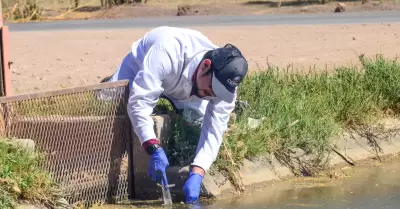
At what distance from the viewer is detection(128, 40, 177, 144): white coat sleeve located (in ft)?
21.4

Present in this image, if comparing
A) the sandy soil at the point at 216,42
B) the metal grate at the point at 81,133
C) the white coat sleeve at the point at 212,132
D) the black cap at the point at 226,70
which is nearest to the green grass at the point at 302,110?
the white coat sleeve at the point at 212,132

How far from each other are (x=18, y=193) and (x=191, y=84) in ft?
5.21

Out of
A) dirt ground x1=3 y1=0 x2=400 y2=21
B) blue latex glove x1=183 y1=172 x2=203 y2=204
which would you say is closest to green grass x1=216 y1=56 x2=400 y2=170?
blue latex glove x1=183 y1=172 x2=203 y2=204

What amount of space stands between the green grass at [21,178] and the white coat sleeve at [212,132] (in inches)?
45.4

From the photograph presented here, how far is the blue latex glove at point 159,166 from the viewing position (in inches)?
257

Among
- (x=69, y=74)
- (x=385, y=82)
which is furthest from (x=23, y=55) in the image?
(x=385, y=82)

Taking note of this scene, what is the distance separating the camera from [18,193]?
6.03 m

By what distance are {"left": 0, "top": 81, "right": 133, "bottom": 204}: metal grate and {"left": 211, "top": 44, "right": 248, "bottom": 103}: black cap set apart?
834 mm

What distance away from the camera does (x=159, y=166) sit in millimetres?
6531

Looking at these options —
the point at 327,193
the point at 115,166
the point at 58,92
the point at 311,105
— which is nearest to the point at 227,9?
the point at 311,105

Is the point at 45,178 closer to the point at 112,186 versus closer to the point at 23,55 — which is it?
the point at 112,186

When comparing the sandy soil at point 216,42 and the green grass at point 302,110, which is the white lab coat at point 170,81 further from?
the sandy soil at point 216,42

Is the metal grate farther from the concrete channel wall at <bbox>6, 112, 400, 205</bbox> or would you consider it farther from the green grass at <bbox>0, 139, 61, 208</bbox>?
the green grass at <bbox>0, 139, 61, 208</bbox>

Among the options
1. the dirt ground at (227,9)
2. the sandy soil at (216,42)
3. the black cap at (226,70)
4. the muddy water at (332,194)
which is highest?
the black cap at (226,70)
